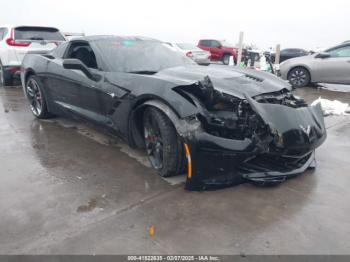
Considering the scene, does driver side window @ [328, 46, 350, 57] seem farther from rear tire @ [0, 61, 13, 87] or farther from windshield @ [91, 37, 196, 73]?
rear tire @ [0, 61, 13, 87]

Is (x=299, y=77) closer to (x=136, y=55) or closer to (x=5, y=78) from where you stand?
(x=136, y=55)

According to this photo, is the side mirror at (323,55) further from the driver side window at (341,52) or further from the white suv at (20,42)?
the white suv at (20,42)

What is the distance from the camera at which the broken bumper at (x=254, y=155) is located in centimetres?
267

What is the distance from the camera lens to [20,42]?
7609 mm

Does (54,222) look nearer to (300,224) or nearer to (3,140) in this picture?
(300,224)

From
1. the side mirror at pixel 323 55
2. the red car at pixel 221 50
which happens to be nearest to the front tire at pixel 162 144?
the side mirror at pixel 323 55

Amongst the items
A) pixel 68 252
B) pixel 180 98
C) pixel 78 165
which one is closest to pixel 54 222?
pixel 68 252

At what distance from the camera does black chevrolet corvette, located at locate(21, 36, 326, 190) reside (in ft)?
8.86

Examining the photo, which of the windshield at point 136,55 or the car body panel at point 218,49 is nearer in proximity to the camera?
the windshield at point 136,55

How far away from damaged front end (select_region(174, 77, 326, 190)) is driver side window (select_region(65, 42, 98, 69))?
65.6 inches

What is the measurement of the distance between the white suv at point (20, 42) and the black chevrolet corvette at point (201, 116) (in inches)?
174

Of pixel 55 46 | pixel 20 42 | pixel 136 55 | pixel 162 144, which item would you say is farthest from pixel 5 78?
pixel 162 144

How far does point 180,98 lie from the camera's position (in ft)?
9.32

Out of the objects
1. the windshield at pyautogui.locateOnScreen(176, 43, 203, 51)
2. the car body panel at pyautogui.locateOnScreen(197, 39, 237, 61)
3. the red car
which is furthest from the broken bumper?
the car body panel at pyautogui.locateOnScreen(197, 39, 237, 61)
